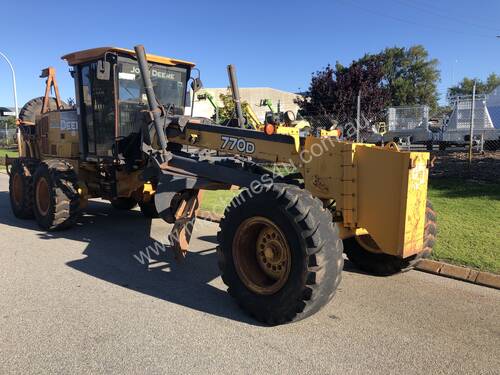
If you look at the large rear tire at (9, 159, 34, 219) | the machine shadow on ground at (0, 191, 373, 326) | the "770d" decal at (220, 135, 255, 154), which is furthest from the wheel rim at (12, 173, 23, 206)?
the "770d" decal at (220, 135, 255, 154)

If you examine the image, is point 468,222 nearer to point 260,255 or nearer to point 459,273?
point 459,273

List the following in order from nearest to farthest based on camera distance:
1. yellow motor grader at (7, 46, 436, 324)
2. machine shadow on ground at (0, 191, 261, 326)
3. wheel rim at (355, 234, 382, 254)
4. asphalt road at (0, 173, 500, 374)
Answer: asphalt road at (0, 173, 500, 374) → yellow motor grader at (7, 46, 436, 324) → machine shadow on ground at (0, 191, 261, 326) → wheel rim at (355, 234, 382, 254)

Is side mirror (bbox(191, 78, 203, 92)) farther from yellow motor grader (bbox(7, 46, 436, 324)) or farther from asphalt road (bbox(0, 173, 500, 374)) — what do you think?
asphalt road (bbox(0, 173, 500, 374))

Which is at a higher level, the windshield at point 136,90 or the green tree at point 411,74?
the green tree at point 411,74

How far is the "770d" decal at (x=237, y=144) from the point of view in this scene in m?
5.28

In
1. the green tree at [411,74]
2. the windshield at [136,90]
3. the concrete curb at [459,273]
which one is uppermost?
the green tree at [411,74]

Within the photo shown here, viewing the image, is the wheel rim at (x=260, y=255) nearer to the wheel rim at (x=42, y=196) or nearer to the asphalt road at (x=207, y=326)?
the asphalt road at (x=207, y=326)

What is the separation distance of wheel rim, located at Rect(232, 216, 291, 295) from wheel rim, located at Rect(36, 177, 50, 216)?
489 centimetres

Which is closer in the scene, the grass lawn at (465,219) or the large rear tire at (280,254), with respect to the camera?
the large rear tire at (280,254)

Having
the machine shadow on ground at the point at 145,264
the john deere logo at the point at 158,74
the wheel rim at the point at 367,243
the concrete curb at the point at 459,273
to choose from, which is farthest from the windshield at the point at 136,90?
the concrete curb at the point at 459,273

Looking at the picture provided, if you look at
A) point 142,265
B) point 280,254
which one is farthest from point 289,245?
point 142,265

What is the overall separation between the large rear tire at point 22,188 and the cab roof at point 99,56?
Answer: 2468 millimetres

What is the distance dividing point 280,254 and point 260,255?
262 millimetres

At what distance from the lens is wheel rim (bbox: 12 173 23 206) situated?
9188 millimetres
